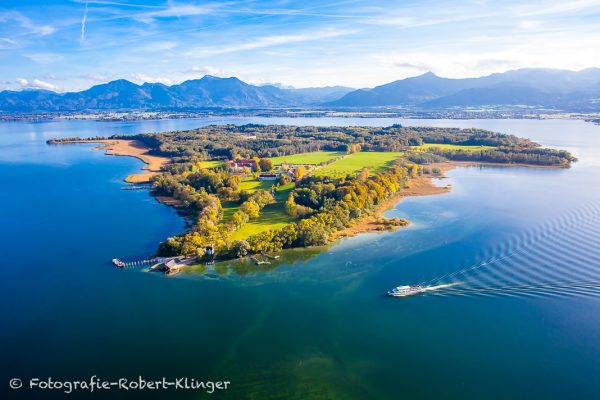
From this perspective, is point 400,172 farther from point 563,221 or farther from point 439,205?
point 563,221

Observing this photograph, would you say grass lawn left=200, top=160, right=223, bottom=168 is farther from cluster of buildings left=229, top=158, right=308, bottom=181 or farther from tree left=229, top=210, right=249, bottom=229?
tree left=229, top=210, right=249, bottom=229

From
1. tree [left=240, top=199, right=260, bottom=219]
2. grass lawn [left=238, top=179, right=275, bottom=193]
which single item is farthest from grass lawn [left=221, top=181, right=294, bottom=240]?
grass lawn [left=238, top=179, right=275, bottom=193]

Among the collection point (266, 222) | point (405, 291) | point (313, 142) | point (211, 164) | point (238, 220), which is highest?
point (313, 142)

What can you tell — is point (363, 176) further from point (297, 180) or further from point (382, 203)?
point (297, 180)

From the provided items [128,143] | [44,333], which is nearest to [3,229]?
[44,333]

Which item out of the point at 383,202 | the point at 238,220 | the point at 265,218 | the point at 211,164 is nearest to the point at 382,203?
the point at 383,202

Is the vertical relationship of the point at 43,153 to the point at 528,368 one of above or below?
above

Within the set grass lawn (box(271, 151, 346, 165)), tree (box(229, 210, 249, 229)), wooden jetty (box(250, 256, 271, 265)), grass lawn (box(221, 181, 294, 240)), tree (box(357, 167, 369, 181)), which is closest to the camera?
wooden jetty (box(250, 256, 271, 265))
